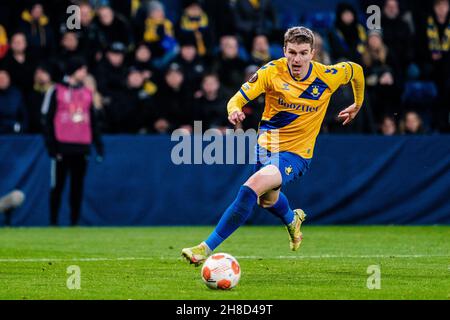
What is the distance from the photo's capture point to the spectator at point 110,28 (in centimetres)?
1717

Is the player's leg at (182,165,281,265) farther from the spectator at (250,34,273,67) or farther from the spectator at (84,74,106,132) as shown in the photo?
the spectator at (250,34,273,67)

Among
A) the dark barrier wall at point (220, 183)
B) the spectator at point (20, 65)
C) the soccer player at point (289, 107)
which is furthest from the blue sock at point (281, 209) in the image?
the spectator at point (20, 65)

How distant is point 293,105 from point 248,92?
2.17ft

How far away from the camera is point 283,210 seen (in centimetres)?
996

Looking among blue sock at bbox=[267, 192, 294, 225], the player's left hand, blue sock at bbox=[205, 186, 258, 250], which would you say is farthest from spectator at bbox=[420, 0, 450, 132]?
blue sock at bbox=[205, 186, 258, 250]

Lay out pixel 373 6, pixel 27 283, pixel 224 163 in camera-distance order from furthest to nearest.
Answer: pixel 373 6 → pixel 224 163 → pixel 27 283

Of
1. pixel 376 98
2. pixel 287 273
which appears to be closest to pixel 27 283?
pixel 287 273

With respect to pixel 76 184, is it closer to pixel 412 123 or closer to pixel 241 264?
pixel 412 123

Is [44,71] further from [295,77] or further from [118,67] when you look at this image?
[295,77]

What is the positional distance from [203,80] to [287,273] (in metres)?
7.57

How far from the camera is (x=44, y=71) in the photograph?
16.3m

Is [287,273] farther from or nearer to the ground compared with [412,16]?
nearer to the ground

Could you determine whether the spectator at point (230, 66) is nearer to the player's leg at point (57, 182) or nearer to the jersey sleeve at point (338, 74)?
the player's leg at point (57, 182)

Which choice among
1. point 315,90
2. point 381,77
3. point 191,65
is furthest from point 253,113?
point 315,90
